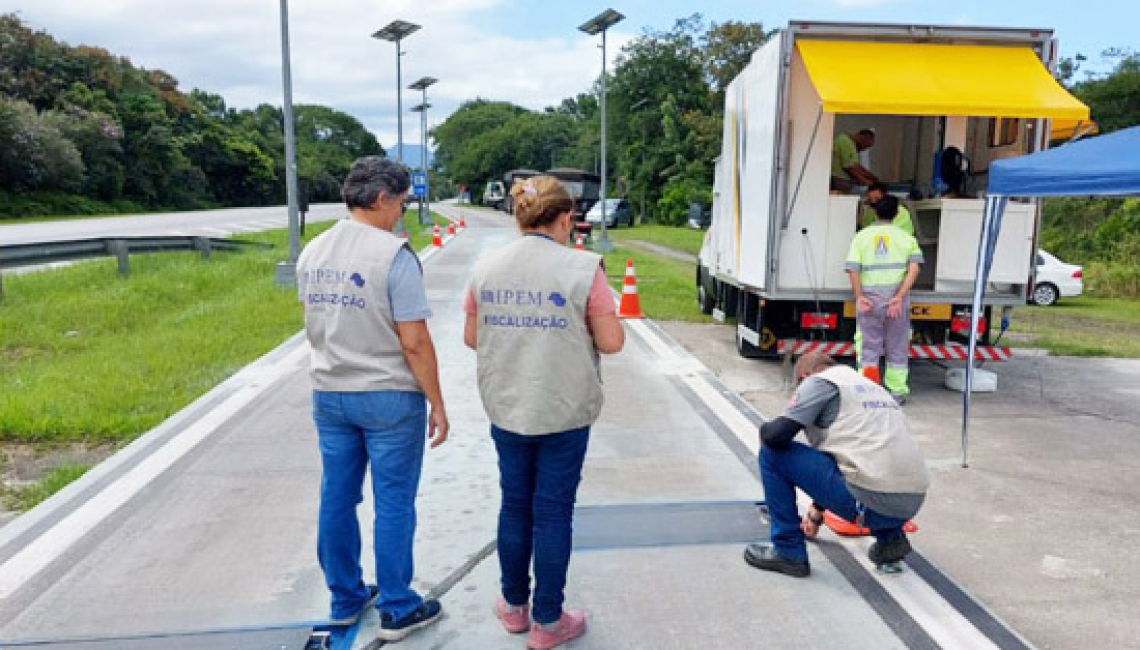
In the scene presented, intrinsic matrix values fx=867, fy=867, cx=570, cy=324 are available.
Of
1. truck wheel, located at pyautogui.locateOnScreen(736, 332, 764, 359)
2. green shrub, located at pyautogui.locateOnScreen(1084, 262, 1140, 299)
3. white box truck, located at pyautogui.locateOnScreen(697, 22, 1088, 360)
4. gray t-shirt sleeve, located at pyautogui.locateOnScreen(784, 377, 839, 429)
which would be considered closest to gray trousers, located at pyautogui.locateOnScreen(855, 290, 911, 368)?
white box truck, located at pyautogui.locateOnScreen(697, 22, 1088, 360)

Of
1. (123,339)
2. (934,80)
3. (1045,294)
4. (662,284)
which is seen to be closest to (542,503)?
(934,80)

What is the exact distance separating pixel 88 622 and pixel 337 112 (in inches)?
5392

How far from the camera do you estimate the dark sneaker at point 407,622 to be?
3.33m

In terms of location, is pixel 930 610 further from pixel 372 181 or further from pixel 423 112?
pixel 423 112

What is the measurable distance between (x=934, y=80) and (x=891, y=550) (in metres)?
4.59

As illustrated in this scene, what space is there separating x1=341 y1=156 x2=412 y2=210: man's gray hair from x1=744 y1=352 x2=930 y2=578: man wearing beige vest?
189 centimetres

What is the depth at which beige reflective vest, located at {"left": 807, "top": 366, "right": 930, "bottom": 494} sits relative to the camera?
366cm

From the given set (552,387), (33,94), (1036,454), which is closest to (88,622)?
(552,387)

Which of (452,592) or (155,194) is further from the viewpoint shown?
(155,194)

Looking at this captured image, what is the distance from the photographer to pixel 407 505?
329 centimetres

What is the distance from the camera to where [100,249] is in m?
13.5

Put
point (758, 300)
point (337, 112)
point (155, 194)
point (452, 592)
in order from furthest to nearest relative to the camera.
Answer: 1. point (337, 112)
2. point (155, 194)
3. point (758, 300)
4. point (452, 592)

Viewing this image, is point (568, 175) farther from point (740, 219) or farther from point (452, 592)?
point (452, 592)

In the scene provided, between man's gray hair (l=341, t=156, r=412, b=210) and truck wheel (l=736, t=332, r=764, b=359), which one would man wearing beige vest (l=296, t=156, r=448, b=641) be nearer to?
man's gray hair (l=341, t=156, r=412, b=210)
